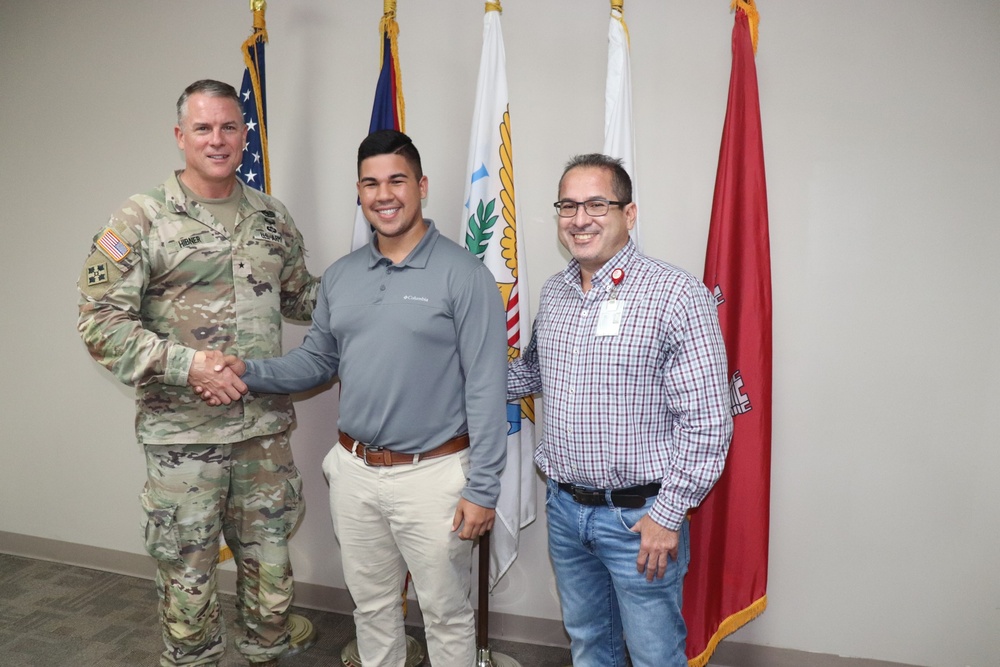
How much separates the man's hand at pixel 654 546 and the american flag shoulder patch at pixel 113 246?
1677 mm

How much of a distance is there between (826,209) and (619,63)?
890 mm

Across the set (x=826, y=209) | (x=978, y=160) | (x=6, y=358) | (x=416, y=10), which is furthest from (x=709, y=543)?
(x=6, y=358)

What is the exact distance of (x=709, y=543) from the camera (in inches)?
88.4

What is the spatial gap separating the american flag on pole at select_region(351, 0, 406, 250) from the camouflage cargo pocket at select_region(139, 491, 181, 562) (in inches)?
42.9

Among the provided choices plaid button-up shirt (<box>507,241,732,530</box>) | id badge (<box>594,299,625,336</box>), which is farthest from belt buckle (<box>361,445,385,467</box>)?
id badge (<box>594,299,625,336</box>)

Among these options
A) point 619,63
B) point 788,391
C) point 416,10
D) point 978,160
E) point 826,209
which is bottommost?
point 788,391

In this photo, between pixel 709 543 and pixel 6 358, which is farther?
pixel 6 358

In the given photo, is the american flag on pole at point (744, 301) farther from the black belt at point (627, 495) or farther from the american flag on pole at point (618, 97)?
the black belt at point (627, 495)

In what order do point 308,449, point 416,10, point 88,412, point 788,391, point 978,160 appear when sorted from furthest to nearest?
point 88,412
point 308,449
point 416,10
point 788,391
point 978,160

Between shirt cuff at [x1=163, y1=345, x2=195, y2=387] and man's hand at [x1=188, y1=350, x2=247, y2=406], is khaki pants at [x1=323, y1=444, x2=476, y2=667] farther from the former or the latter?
shirt cuff at [x1=163, y1=345, x2=195, y2=387]

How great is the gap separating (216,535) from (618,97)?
2.00 meters

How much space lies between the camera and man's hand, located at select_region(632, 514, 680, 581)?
5.33 ft

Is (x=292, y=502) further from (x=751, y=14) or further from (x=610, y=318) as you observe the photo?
(x=751, y=14)

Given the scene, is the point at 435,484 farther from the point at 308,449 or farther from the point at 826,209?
the point at 826,209
